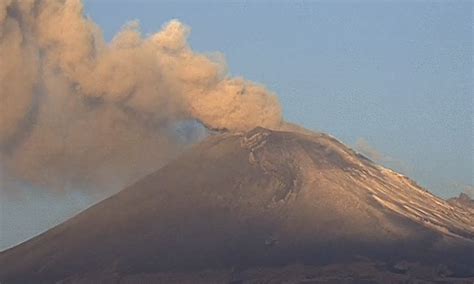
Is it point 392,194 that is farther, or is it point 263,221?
point 392,194

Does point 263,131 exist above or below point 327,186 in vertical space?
above

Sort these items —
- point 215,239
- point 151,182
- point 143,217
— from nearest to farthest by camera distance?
1. point 215,239
2. point 143,217
3. point 151,182

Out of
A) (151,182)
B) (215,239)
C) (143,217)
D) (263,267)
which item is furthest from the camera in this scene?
(151,182)

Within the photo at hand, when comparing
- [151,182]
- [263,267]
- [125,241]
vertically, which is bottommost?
[263,267]

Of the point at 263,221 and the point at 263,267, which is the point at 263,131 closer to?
the point at 263,221

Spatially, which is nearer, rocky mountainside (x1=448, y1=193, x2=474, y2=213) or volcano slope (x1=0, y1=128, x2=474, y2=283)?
volcano slope (x1=0, y1=128, x2=474, y2=283)

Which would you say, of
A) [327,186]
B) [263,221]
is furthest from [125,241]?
[327,186]

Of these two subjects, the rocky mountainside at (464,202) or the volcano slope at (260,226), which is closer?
the volcano slope at (260,226)

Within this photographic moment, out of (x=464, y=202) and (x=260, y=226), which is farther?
(x=464, y=202)
